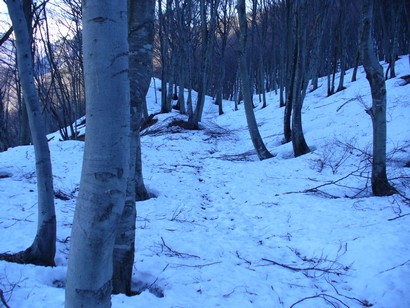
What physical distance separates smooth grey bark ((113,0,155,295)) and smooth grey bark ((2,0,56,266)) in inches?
35.7

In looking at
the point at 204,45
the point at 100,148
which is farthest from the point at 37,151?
the point at 204,45

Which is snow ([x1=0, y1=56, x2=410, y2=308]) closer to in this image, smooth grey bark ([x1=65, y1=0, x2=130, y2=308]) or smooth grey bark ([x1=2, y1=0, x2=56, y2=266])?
smooth grey bark ([x1=2, y1=0, x2=56, y2=266])

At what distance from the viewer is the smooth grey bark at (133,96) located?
266 centimetres

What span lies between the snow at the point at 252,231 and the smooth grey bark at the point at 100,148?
1.45 metres

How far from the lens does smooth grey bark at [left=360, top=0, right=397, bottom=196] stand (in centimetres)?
531

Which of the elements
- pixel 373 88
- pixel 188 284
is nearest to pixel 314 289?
pixel 188 284

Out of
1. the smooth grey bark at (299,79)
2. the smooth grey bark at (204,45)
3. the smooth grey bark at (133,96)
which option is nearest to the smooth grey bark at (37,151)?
the smooth grey bark at (133,96)

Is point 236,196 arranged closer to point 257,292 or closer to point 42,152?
point 257,292

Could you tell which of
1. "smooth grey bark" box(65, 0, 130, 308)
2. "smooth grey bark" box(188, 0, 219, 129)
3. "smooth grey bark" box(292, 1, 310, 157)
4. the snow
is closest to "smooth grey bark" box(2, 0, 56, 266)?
the snow

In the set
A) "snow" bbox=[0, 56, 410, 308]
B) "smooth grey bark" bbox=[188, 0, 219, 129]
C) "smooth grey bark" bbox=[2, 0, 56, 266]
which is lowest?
"snow" bbox=[0, 56, 410, 308]

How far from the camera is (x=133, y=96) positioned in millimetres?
2605

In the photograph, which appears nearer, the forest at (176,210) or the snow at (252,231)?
the forest at (176,210)

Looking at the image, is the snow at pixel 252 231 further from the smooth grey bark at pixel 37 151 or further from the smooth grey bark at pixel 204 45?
the smooth grey bark at pixel 204 45

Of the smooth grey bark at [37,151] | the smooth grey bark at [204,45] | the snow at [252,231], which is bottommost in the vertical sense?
the snow at [252,231]
